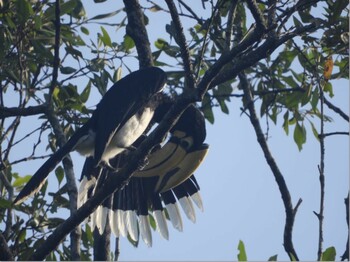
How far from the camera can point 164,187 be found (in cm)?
533

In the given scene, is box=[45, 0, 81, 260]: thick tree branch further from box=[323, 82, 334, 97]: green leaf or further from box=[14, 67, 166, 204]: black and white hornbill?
box=[323, 82, 334, 97]: green leaf

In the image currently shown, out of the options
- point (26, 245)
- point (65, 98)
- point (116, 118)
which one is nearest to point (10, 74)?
point (65, 98)

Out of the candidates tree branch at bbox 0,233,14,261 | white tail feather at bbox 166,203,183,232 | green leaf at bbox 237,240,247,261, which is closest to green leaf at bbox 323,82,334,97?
white tail feather at bbox 166,203,183,232

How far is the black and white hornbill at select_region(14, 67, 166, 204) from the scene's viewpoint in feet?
15.3

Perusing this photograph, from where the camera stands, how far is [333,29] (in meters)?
3.98

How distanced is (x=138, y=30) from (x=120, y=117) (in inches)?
21.9

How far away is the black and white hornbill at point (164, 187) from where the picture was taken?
16.8 feet

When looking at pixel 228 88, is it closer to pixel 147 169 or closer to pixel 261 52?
pixel 147 169

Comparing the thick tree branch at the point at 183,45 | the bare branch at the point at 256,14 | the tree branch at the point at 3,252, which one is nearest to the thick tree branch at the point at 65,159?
the tree branch at the point at 3,252

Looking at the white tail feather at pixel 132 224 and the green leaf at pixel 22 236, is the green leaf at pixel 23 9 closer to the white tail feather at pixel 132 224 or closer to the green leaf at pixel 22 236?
the green leaf at pixel 22 236

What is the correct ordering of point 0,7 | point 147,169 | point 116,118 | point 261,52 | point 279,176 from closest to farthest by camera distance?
point 261,52
point 279,176
point 0,7
point 116,118
point 147,169

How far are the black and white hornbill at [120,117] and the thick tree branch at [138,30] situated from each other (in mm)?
104

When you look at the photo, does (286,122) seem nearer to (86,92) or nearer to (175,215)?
(175,215)

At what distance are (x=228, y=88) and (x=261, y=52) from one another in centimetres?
188
